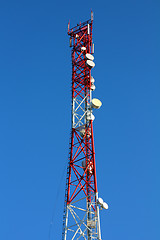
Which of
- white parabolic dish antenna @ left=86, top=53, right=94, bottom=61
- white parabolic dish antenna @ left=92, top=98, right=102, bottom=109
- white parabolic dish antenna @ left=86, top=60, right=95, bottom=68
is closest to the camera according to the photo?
white parabolic dish antenna @ left=92, top=98, right=102, bottom=109

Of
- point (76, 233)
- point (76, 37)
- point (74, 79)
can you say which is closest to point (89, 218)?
point (76, 233)

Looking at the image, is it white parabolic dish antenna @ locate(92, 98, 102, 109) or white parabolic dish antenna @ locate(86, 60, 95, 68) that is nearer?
white parabolic dish antenna @ locate(92, 98, 102, 109)

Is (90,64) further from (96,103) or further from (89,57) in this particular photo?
(96,103)

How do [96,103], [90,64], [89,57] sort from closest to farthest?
[96,103] → [90,64] → [89,57]

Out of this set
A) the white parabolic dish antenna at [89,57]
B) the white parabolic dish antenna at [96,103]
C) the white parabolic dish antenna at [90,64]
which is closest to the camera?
the white parabolic dish antenna at [96,103]

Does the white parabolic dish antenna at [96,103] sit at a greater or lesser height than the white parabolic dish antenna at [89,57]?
lesser

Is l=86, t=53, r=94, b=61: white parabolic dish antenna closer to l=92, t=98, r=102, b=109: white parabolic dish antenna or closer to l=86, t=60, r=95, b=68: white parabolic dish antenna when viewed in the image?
l=86, t=60, r=95, b=68: white parabolic dish antenna

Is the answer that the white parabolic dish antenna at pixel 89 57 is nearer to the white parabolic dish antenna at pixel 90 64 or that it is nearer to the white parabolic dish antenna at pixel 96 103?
the white parabolic dish antenna at pixel 90 64

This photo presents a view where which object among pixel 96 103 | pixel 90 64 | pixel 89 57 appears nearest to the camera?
pixel 96 103

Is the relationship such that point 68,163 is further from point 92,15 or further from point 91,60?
point 92,15

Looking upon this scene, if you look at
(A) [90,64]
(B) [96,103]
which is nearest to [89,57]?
(A) [90,64]

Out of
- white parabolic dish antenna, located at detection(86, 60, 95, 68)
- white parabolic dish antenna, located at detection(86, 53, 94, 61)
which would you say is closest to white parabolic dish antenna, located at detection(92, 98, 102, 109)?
white parabolic dish antenna, located at detection(86, 60, 95, 68)

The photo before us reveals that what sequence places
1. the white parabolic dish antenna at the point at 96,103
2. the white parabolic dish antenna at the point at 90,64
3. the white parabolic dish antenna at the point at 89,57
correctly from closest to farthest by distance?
1. the white parabolic dish antenna at the point at 96,103
2. the white parabolic dish antenna at the point at 90,64
3. the white parabolic dish antenna at the point at 89,57

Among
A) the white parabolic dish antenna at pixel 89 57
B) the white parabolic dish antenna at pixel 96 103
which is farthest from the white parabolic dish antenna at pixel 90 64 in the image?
the white parabolic dish antenna at pixel 96 103
